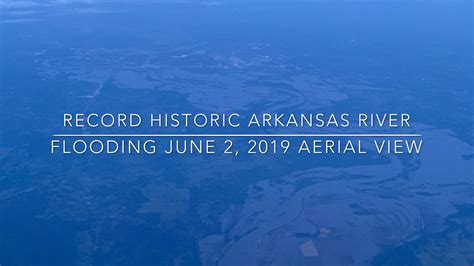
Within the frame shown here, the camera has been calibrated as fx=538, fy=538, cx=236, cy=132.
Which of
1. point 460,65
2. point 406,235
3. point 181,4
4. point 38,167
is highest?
point 181,4

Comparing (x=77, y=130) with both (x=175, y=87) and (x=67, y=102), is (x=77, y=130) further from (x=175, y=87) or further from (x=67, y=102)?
(x=175, y=87)

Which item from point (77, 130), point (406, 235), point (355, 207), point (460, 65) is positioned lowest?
point (406, 235)

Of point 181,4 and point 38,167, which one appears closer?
point 38,167

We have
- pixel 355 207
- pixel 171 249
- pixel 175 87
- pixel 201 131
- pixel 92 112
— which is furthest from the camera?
pixel 175 87

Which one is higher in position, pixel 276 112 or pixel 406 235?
pixel 276 112

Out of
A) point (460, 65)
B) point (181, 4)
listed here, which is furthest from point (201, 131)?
point (181, 4)

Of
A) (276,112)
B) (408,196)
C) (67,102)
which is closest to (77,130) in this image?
(67,102)

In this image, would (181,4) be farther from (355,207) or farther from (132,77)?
(355,207)

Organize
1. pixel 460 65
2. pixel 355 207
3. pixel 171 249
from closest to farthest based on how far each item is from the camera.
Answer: pixel 171 249 → pixel 355 207 → pixel 460 65

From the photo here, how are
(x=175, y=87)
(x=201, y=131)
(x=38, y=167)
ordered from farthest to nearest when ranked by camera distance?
(x=175, y=87) → (x=201, y=131) → (x=38, y=167)
